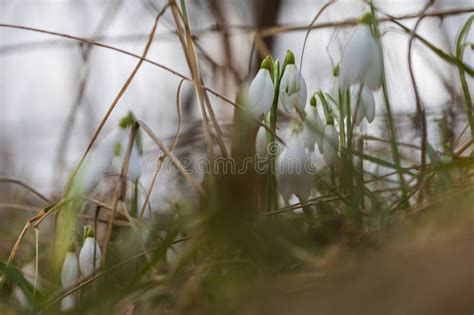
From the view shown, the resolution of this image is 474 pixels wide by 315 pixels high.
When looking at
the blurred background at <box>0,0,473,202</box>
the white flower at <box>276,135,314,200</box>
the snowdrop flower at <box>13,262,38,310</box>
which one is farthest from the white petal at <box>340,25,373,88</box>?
the blurred background at <box>0,0,473,202</box>

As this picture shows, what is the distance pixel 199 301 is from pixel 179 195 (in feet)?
2.63

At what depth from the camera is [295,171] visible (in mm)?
994

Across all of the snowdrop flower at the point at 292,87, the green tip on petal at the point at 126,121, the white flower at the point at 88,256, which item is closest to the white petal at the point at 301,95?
the snowdrop flower at the point at 292,87

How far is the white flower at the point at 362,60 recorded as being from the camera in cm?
94

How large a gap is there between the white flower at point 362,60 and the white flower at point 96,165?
1.35ft

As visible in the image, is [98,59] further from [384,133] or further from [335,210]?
[335,210]

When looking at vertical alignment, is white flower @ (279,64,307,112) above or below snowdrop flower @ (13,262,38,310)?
above

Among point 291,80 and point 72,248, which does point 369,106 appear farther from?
point 72,248

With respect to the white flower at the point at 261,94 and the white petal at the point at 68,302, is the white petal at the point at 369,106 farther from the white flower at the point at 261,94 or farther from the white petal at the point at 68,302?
the white petal at the point at 68,302

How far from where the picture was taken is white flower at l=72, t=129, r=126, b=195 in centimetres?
109

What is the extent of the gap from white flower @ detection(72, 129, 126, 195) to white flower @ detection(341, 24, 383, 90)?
16.3 inches

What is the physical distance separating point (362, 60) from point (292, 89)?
0.18 m

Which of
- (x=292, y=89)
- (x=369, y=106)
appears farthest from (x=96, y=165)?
(x=369, y=106)

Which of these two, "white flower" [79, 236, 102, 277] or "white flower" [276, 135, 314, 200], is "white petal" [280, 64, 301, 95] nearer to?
"white flower" [276, 135, 314, 200]
